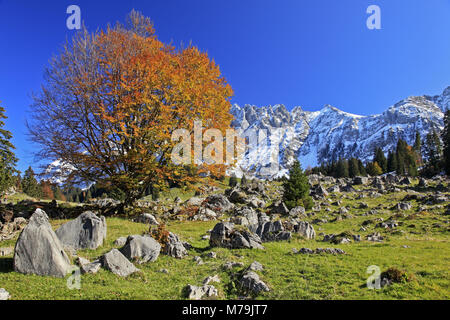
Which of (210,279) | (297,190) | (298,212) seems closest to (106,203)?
(298,212)

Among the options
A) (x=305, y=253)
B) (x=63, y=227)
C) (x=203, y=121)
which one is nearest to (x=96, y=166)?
(x=63, y=227)

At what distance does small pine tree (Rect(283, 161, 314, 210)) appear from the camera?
3741 cm

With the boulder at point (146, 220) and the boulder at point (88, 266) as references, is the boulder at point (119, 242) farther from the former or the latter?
the boulder at point (146, 220)

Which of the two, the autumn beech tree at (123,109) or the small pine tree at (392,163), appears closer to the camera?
the autumn beech tree at (123,109)

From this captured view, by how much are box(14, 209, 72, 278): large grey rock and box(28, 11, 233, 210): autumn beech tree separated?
28.0 ft

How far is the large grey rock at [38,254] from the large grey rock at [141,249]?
8.66 feet

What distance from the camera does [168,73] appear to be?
57.0 feet

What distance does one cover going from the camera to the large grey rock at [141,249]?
35.9 feet

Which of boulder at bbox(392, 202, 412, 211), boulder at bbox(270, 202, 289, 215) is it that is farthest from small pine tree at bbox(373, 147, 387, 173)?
boulder at bbox(270, 202, 289, 215)

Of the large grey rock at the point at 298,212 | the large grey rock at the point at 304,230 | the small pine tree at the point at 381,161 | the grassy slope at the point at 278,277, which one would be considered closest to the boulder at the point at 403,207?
the large grey rock at the point at 298,212

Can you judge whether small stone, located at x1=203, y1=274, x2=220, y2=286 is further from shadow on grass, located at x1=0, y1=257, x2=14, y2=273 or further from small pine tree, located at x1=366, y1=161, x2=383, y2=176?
small pine tree, located at x1=366, y1=161, x2=383, y2=176

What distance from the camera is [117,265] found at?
9430 millimetres

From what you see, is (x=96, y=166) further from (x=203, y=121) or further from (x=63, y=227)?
(x=203, y=121)

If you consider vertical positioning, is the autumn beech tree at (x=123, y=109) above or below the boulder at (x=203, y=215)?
above
